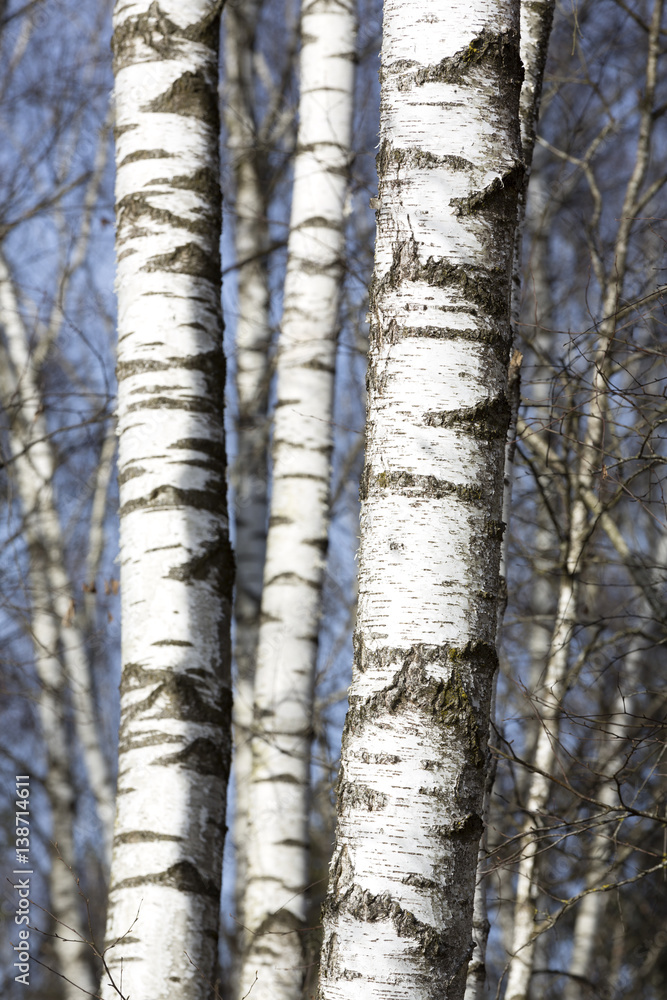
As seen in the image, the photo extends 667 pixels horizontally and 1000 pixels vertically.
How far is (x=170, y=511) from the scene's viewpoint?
96.5 inches

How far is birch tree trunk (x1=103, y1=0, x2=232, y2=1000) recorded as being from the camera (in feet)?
7.19

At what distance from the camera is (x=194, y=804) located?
2.27 meters

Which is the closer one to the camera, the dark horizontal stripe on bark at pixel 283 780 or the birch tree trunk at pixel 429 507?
the birch tree trunk at pixel 429 507

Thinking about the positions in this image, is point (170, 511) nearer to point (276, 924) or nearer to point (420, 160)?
point (420, 160)

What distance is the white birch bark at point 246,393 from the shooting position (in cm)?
488

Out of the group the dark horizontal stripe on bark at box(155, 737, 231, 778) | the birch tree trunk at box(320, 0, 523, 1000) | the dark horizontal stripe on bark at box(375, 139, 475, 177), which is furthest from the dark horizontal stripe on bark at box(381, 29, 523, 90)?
the dark horizontal stripe on bark at box(155, 737, 231, 778)

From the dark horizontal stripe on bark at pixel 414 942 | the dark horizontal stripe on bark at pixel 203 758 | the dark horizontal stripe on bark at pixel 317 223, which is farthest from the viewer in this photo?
the dark horizontal stripe on bark at pixel 317 223

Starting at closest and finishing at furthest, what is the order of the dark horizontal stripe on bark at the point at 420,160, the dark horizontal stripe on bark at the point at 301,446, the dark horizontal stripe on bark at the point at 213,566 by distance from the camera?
the dark horizontal stripe on bark at the point at 420,160 < the dark horizontal stripe on bark at the point at 213,566 < the dark horizontal stripe on bark at the point at 301,446

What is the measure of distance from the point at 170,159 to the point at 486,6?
4.34 feet

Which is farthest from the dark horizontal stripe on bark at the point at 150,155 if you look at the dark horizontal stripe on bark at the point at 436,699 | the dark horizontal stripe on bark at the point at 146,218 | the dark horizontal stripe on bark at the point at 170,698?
the dark horizontal stripe on bark at the point at 436,699

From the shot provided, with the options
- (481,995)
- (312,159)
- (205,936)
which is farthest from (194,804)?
(312,159)

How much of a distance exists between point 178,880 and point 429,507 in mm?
1328

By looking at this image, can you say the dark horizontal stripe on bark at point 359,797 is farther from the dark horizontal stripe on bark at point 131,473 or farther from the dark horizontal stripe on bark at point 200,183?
the dark horizontal stripe on bark at point 200,183

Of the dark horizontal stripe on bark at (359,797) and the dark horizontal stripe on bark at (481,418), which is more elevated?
the dark horizontal stripe on bark at (481,418)
